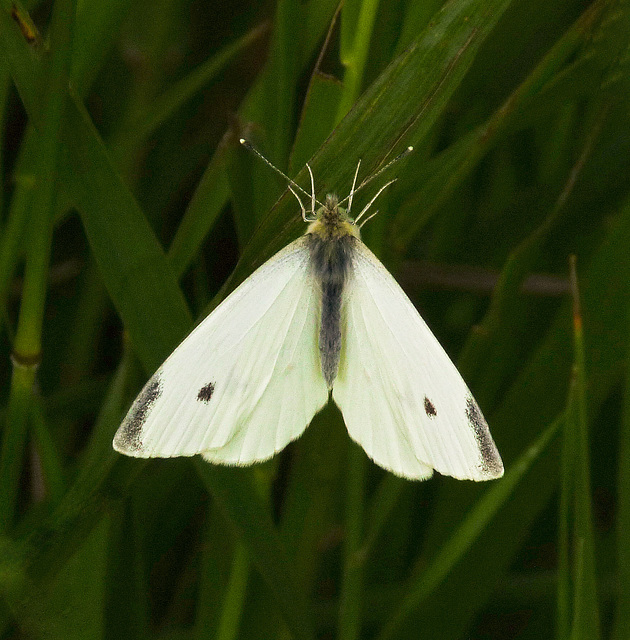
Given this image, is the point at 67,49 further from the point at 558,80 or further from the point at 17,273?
the point at 17,273

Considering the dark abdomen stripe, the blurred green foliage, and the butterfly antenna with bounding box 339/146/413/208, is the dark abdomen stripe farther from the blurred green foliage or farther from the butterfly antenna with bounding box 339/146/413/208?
the butterfly antenna with bounding box 339/146/413/208

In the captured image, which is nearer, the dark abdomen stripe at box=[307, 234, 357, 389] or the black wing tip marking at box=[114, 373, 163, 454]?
the black wing tip marking at box=[114, 373, 163, 454]

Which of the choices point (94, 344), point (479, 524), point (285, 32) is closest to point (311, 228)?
point (285, 32)

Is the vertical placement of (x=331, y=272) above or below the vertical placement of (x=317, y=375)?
above

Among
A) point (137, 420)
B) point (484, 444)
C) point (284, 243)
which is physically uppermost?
point (284, 243)

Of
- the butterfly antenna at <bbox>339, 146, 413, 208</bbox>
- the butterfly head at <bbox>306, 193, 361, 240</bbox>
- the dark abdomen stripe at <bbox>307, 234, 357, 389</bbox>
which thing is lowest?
the dark abdomen stripe at <bbox>307, 234, 357, 389</bbox>

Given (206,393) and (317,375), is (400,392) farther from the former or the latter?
(206,393)

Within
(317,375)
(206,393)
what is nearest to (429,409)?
(317,375)

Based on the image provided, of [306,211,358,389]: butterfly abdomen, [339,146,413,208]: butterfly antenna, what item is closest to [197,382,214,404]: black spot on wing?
[306,211,358,389]: butterfly abdomen
